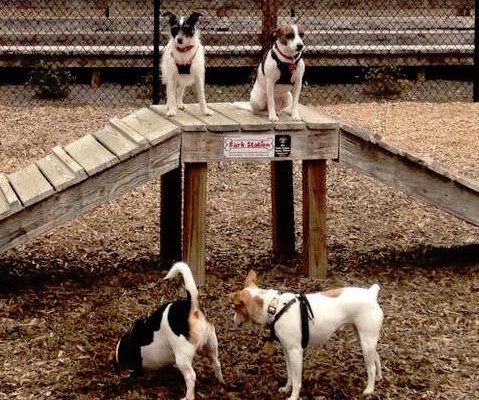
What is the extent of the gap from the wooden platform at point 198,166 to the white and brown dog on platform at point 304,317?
1.47m

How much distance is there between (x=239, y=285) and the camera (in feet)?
19.5

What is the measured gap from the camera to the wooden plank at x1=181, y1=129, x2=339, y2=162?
579 centimetres

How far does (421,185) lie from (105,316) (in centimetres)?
214

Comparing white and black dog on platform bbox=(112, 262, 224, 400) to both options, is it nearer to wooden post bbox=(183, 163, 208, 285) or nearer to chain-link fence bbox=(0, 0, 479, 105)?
wooden post bbox=(183, 163, 208, 285)

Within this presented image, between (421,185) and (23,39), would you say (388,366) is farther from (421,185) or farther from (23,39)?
(23,39)

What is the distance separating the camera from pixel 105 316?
543 cm

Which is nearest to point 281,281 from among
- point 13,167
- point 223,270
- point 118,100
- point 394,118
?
point 223,270

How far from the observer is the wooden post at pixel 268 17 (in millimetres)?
11492

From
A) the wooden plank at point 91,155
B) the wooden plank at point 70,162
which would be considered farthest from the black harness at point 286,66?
the wooden plank at point 70,162

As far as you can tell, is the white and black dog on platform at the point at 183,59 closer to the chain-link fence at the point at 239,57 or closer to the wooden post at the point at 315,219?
the wooden post at the point at 315,219

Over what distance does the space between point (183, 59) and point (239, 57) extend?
21.9 ft

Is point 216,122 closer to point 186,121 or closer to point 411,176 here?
point 186,121

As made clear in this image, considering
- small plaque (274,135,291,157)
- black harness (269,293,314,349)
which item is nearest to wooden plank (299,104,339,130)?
small plaque (274,135,291,157)

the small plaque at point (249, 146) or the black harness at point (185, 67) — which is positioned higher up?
the black harness at point (185, 67)
